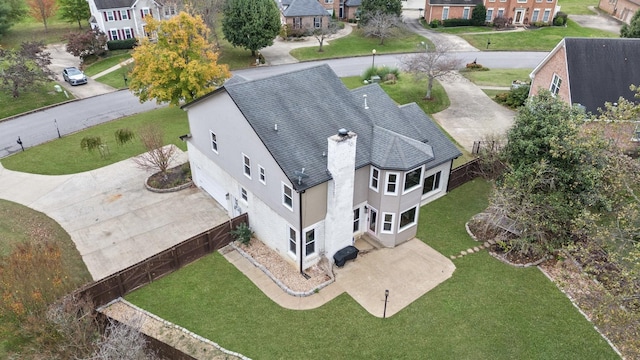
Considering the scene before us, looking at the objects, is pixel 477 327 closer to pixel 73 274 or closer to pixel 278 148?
pixel 278 148

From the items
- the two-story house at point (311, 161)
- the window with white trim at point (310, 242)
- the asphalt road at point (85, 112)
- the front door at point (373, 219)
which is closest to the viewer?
the two-story house at point (311, 161)

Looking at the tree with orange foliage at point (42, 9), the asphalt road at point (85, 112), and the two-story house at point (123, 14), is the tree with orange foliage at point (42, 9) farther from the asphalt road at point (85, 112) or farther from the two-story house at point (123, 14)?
the asphalt road at point (85, 112)

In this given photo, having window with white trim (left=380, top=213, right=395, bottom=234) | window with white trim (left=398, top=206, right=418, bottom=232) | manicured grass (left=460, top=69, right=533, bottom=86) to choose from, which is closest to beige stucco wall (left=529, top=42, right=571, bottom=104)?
manicured grass (left=460, top=69, right=533, bottom=86)

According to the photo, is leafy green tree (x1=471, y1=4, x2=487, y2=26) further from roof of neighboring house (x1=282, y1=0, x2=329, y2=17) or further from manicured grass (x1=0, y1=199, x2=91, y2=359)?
manicured grass (x1=0, y1=199, x2=91, y2=359)

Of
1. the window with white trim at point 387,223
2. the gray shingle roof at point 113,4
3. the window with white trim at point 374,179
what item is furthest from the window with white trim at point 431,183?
the gray shingle roof at point 113,4

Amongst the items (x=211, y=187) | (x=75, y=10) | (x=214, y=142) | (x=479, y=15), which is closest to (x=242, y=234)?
(x=211, y=187)

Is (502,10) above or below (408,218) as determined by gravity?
above

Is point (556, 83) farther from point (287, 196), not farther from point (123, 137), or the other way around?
point (123, 137)
